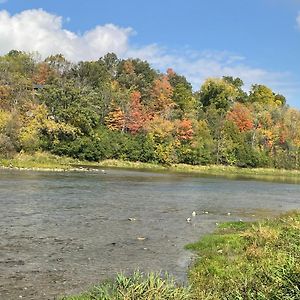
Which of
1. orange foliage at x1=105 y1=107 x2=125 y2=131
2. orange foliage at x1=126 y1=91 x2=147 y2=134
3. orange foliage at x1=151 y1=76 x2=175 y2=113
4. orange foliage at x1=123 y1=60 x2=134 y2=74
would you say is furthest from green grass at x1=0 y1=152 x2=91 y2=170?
orange foliage at x1=123 y1=60 x2=134 y2=74

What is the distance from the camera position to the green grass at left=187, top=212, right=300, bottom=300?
28.7 ft

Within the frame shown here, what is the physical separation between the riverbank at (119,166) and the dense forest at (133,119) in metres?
1.80

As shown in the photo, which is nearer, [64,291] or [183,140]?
[64,291]

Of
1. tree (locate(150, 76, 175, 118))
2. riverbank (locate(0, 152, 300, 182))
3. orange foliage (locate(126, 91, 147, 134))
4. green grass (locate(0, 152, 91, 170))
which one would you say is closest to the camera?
green grass (locate(0, 152, 91, 170))

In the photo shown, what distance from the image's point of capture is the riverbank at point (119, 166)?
70438 mm

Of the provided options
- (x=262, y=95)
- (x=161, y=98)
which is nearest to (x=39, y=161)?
(x=161, y=98)

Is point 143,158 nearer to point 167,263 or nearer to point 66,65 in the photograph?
point 66,65

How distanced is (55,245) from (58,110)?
250 ft

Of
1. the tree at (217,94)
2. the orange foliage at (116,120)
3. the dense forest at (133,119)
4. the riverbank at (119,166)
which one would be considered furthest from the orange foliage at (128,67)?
the riverbank at (119,166)

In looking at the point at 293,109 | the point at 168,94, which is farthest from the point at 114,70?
the point at 293,109

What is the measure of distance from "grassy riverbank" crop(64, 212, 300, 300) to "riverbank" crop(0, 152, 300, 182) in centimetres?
4969

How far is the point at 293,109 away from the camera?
129 metres

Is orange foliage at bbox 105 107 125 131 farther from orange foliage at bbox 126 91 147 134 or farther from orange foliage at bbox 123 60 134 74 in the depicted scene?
orange foliage at bbox 123 60 134 74

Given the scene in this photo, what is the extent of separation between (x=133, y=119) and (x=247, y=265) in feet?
305
